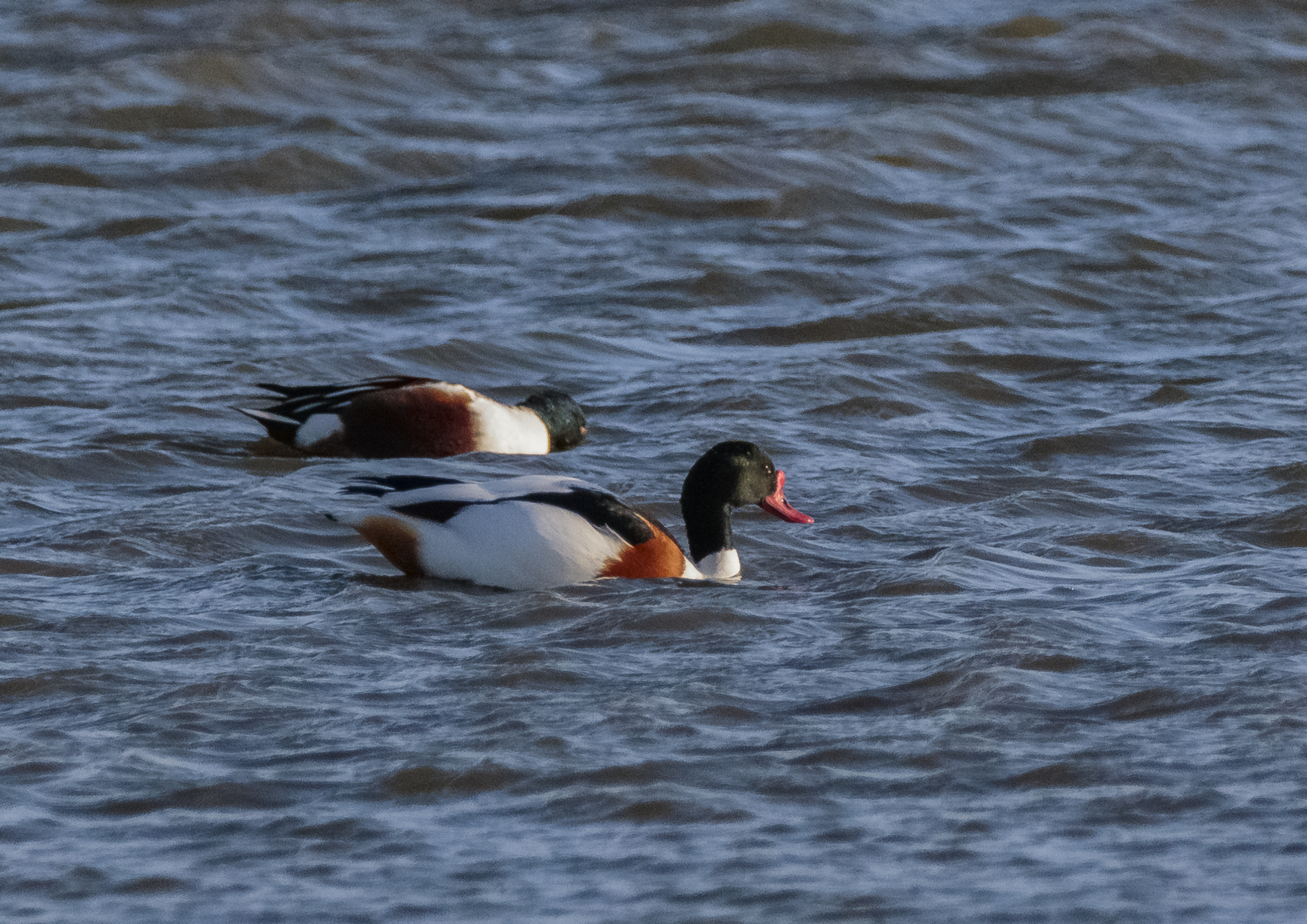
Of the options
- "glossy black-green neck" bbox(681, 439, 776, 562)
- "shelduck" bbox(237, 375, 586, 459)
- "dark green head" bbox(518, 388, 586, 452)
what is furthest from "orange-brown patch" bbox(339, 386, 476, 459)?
"glossy black-green neck" bbox(681, 439, 776, 562)

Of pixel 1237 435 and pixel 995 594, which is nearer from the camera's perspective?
pixel 995 594

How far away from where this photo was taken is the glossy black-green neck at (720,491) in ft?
23.9

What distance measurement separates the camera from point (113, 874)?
454 centimetres

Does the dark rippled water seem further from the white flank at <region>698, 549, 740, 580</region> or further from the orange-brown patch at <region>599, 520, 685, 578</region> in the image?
the white flank at <region>698, 549, 740, 580</region>

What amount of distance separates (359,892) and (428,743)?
0.86 meters

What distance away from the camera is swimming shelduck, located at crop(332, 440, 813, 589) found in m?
6.89

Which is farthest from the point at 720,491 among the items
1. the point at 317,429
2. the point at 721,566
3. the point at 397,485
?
the point at 317,429

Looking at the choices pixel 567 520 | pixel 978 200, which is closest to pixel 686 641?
pixel 567 520

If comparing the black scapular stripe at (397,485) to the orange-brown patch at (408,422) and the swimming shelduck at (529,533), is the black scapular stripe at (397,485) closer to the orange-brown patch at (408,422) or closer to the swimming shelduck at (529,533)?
the swimming shelduck at (529,533)

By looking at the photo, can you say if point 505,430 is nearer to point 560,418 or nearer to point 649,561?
point 560,418

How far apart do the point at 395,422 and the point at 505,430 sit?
49cm

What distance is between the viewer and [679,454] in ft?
29.7

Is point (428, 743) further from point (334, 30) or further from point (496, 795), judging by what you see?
point (334, 30)

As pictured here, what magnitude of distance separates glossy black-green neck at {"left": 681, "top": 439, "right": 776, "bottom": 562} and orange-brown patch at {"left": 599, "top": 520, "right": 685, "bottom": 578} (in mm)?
229
